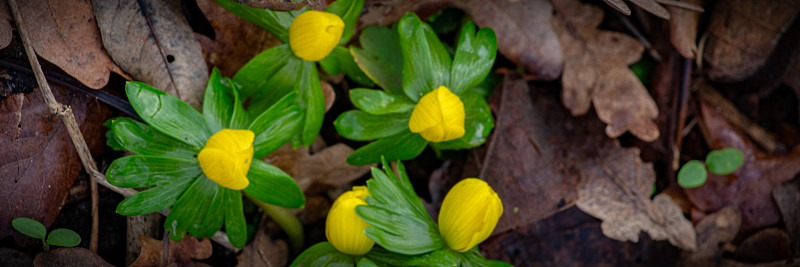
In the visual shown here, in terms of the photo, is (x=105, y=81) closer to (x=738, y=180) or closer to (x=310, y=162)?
(x=310, y=162)

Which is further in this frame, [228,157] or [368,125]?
[368,125]

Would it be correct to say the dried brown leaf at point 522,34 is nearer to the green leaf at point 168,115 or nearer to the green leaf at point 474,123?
the green leaf at point 474,123

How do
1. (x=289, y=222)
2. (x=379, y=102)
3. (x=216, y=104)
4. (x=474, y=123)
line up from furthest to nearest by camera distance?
1. (x=289, y=222)
2. (x=474, y=123)
3. (x=379, y=102)
4. (x=216, y=104)

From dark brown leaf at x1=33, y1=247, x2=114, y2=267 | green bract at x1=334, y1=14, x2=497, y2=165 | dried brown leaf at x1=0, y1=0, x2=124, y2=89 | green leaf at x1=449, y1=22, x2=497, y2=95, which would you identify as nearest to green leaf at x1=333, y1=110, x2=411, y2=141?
green bract at x1=334, y1=14, x2=497, y2=165

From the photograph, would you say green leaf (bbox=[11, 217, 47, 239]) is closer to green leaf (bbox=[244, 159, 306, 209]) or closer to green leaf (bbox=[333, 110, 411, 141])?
green leaf (bbox=[244, 159, 306, 209])

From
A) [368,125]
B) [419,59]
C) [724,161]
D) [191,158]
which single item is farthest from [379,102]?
[724,161]

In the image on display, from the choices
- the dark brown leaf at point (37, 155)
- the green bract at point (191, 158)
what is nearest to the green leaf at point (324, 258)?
the green bract at point (191, 158)

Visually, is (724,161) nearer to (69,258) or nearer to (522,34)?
(522,34)
